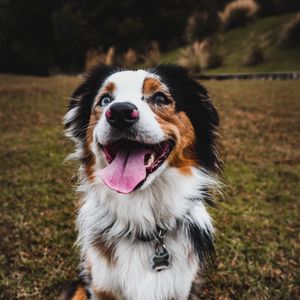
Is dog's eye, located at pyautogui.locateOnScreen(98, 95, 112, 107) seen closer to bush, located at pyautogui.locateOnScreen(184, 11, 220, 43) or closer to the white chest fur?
the white chest fur

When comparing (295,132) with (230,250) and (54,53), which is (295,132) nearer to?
(230,250)

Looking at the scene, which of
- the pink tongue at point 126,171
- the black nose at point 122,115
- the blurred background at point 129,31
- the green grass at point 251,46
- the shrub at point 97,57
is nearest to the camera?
the black nose at point 122,115

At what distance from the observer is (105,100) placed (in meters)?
2.38

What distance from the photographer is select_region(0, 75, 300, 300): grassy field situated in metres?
2.81

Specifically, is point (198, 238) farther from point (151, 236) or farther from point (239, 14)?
point (239, 14)

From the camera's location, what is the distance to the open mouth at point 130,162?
204 cm

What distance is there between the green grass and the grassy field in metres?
5.54

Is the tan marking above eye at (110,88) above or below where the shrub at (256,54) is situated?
above

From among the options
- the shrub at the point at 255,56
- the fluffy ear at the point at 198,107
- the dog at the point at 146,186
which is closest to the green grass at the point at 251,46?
the shrub at the point at 255,56

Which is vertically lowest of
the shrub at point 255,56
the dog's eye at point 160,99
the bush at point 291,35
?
the shrub at point 255,56

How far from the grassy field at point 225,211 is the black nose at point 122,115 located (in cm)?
105

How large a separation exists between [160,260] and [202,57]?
11.6 metres

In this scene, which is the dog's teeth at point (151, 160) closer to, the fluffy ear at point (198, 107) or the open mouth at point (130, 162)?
the open mouth at point (130, 162)

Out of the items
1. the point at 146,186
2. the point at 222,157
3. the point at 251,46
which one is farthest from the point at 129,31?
the point at 146,186
